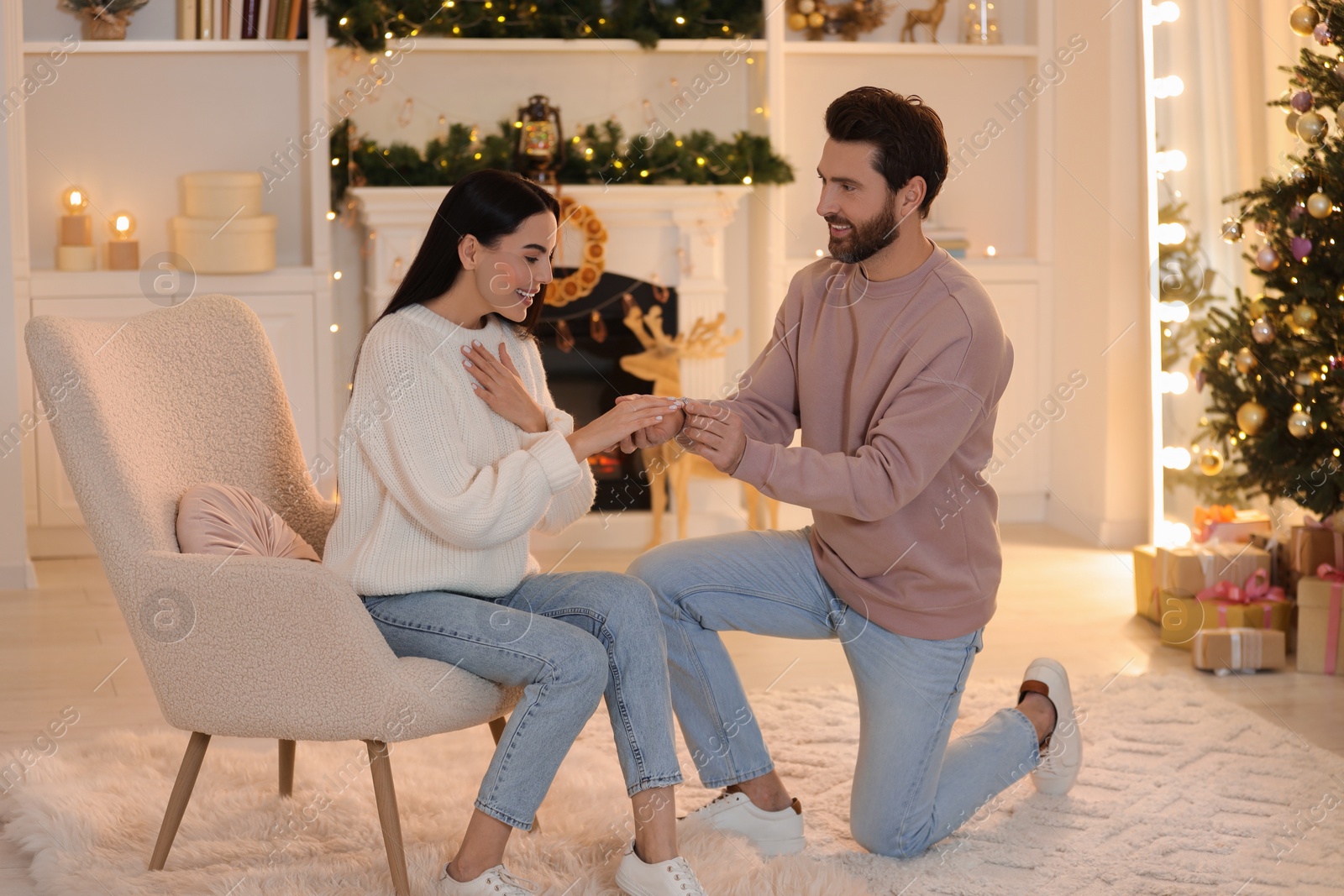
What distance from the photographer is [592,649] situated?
197 centimetres

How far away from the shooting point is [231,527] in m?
2.12

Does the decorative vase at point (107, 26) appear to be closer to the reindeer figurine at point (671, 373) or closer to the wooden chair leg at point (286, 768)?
the reindeer figurine at point (671, 373)

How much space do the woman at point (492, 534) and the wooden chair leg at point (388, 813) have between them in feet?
0.21

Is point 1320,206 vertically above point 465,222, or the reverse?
point 1320,206

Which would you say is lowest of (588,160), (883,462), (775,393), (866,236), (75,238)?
(883,462)

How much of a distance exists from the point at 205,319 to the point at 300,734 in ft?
2.51

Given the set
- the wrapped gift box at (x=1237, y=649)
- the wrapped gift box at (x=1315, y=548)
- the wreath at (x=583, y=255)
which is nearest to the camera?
the wrapped gift box at (x=1237, y=649)

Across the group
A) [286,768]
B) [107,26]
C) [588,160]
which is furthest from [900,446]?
[107,26]

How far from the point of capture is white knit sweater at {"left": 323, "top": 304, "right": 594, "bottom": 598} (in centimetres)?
198

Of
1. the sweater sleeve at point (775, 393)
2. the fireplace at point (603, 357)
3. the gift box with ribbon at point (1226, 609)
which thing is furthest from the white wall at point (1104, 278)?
the sweater sleeve at point (775, 393)

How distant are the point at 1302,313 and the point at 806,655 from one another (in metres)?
1.45

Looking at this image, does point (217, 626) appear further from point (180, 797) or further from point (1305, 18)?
point (1305, 18)

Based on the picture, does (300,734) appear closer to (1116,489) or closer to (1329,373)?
(1329,373)

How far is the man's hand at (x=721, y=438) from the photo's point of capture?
2162mm
